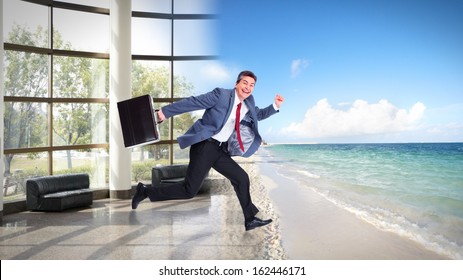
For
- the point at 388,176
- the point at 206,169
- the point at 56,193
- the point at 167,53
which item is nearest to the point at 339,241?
the point at 206,169

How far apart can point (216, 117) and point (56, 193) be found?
324 centimetres

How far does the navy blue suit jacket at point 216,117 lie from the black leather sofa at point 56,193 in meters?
2.80

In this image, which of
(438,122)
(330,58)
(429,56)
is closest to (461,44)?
(429,56)

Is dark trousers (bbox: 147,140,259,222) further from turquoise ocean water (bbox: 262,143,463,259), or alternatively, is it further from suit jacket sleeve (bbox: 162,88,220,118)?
turquoise ocean water (bbox: 262,143,463,259)

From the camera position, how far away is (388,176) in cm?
1348

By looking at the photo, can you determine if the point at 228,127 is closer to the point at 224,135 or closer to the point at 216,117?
the point at 224,135

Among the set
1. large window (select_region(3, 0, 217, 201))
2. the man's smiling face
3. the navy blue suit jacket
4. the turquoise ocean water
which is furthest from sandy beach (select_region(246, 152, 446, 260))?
the turquoise ocean water

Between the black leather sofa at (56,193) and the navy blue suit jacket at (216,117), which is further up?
the navy blue suit jacket at (216,117)

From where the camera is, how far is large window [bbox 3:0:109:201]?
21.1 feet

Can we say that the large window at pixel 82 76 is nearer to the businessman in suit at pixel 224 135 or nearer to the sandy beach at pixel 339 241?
the sandy beach at pixel 339 241

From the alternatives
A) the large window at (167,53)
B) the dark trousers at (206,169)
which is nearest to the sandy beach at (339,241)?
the dark trousers at (206,169)

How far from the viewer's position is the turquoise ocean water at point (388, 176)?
9.94 metres
